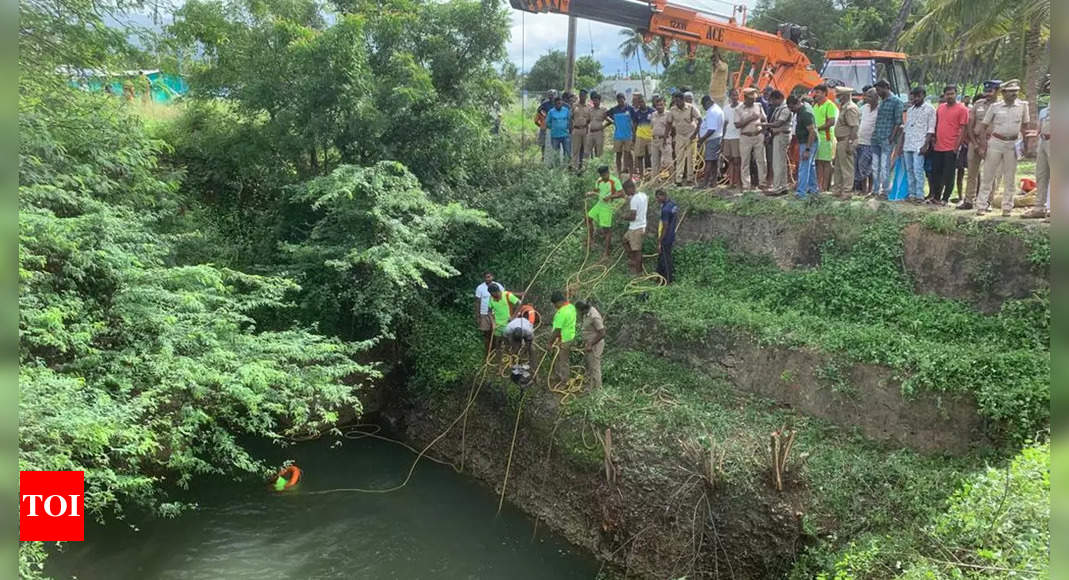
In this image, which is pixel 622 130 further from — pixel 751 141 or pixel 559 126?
pixel 751 141

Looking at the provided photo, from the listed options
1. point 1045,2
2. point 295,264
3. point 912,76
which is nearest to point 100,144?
point 295,264

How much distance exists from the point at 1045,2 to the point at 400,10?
12.3 m

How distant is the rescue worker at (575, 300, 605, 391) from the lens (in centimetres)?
990

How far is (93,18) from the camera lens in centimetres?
928

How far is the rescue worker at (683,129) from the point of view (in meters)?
13.0

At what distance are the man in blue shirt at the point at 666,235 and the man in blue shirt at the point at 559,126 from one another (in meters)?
4.35

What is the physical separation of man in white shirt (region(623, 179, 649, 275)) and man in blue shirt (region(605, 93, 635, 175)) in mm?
3041

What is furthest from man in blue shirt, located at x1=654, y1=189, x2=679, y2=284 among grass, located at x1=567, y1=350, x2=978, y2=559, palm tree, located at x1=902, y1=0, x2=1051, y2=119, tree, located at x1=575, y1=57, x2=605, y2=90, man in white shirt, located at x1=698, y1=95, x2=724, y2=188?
tree, located at x1=575, y1=57, x2=605, y2=90

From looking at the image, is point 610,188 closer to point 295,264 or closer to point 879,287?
point 879,287

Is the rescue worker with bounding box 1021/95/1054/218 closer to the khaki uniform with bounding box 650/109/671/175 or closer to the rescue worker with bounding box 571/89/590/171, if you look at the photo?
the khaki uniform with bounding box 650/109/671/175

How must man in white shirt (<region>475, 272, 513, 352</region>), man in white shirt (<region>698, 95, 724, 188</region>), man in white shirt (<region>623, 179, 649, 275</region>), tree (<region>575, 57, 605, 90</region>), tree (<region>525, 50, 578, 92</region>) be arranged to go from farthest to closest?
tree (<region>525, 50, 578, 92</region>) → tree (<region>575, 57, 605, 90</region>) → man in white shirt (<region>698, 95, 724, 188</region>) → man in white shirt (<region>623, 179, 649, 275</region>) → man in white shirt (<region>475, 272, 513, 352</region>)

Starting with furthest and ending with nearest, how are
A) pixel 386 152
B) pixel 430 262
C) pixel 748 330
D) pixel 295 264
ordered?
pixel 386 152 < pixel 295 264 < pixel 430 262 < pixel 748 330

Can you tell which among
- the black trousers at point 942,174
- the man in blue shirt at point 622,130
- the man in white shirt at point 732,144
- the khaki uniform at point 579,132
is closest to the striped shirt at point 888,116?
the black trousers at point 942,174

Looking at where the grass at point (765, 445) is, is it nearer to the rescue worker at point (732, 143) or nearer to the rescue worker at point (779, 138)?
the rescue worker at point (779, 138)
